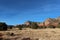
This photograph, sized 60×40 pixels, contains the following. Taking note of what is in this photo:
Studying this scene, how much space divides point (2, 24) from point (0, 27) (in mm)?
2245

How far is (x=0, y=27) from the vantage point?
56.0 meters

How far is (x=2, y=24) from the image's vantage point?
58.0 m
